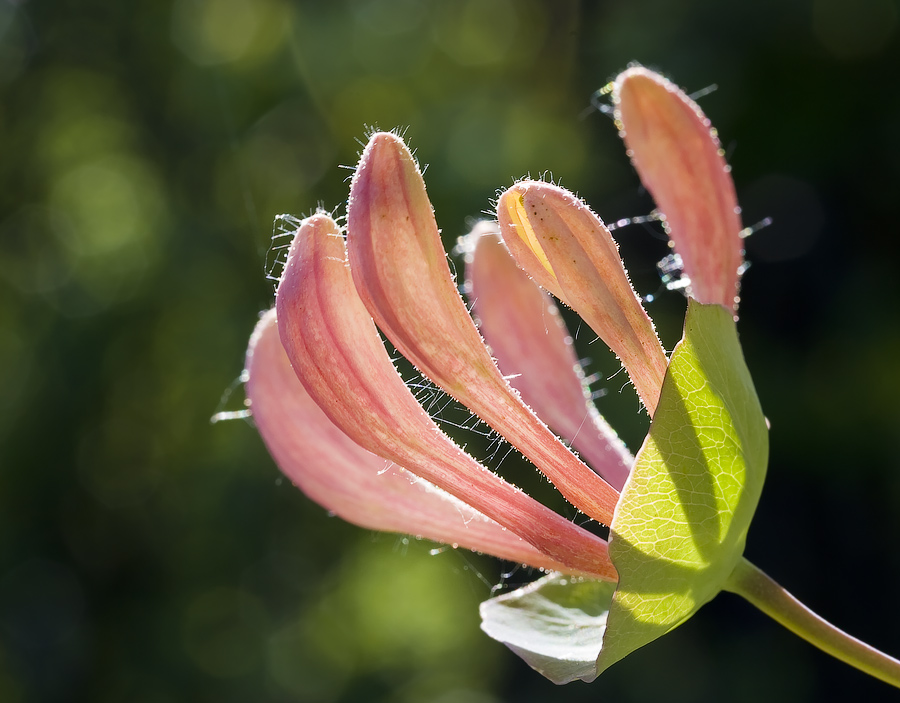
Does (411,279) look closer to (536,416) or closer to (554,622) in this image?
(536,416)

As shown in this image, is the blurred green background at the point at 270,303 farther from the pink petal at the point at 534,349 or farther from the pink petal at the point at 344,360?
the pink petal at the point at 344,360

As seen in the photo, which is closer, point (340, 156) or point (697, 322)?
point (697, 322)

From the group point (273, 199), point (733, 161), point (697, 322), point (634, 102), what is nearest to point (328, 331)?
point (697, 322)

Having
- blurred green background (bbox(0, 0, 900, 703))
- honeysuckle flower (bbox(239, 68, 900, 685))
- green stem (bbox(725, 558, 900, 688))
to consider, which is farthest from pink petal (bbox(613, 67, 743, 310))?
blurred green background (bbox(0, 0, 900, 703))

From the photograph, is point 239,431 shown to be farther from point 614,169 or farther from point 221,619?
point 614,169

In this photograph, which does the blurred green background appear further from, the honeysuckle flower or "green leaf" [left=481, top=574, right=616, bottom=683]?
the honeysuckle flower
